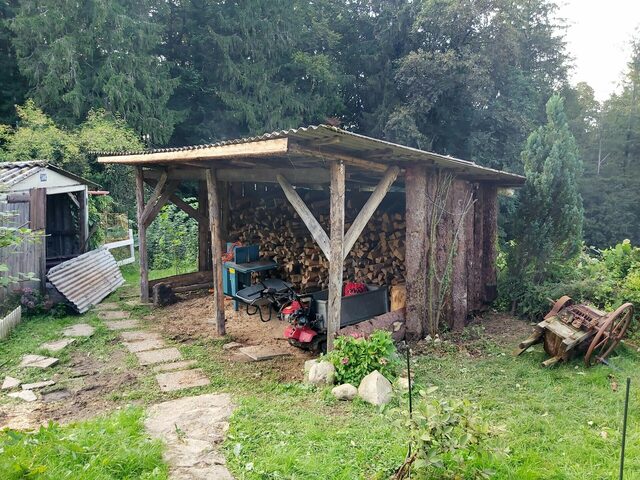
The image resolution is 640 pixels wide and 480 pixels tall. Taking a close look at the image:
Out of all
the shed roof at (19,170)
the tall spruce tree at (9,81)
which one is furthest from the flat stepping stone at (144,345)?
the tall spruce tree at (9,81)

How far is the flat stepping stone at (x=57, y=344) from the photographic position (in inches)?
209

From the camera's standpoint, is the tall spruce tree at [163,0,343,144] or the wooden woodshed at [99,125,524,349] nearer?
the wooden woodshed at [99,125,524,349]

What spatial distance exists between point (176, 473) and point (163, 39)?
17.6 meters

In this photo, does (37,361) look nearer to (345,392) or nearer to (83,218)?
(345,392)

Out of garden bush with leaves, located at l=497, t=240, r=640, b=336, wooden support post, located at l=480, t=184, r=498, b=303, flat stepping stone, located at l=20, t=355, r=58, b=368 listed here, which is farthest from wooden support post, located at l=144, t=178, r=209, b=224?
garden bush with leaves, located at l=497, t=240, r=640, b=336

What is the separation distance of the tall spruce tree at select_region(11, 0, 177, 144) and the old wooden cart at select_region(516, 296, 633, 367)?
1324 centimetres

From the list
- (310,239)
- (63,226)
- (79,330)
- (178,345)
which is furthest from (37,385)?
(63,226)

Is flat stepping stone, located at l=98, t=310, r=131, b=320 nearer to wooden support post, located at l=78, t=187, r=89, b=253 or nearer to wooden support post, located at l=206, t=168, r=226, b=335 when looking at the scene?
wooden support post, located at l=206, t=168, r=226, b=335

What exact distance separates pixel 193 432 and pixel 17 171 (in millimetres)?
6081

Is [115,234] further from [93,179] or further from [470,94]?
[470,94]

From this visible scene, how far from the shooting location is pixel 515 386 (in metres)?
4.20

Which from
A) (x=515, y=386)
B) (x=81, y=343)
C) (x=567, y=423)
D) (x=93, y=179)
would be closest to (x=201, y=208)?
(x=81, y=343)

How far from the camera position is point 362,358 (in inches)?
162

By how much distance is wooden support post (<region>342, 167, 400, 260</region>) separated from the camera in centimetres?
471
